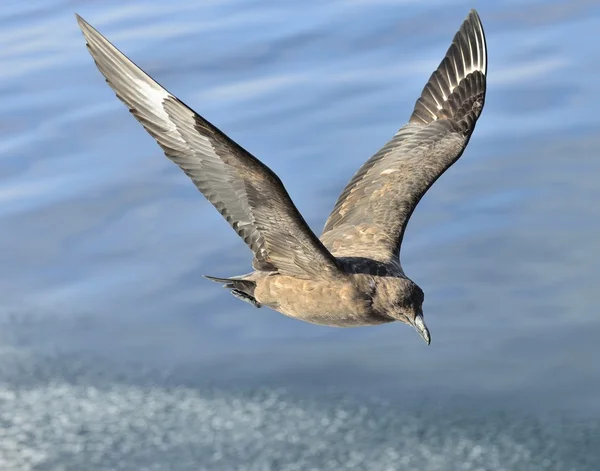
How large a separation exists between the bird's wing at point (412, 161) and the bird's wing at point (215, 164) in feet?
3.57

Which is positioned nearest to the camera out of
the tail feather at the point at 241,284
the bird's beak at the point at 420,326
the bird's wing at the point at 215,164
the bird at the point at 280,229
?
the bird's wing at the point at 215,164

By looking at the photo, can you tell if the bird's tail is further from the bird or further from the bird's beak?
the bird's beak

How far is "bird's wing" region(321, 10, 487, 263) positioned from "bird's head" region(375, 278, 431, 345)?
2.44 ft

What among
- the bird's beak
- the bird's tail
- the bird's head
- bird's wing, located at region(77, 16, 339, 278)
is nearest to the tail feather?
the bird's tail

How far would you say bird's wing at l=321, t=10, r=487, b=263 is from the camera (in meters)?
10.9

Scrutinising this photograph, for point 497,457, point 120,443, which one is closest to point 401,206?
point 497,457

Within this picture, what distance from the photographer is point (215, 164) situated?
8906mm

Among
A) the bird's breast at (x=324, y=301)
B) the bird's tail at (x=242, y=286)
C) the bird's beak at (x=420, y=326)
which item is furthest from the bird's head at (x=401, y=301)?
the bird's tail at (x=242, y=286)

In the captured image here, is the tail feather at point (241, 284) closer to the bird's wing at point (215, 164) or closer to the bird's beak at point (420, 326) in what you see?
the bird's wing at point (215, 164)

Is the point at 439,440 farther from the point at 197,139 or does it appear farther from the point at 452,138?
the point at 197,139

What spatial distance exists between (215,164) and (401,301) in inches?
73.1

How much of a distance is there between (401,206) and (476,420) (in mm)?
22264

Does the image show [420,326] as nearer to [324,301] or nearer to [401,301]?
[401,301]

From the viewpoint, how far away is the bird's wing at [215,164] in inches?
339
